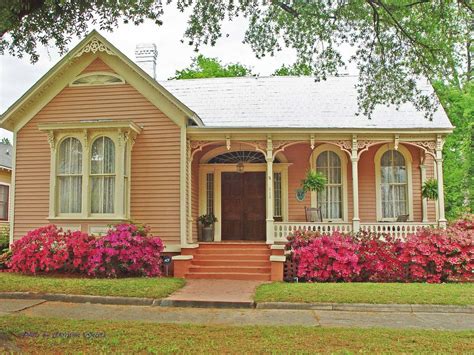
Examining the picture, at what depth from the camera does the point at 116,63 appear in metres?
13.2

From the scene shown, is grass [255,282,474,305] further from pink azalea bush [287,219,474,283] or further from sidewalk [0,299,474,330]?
pink azalea bush [287,219,474,283]

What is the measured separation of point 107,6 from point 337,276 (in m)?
7.56

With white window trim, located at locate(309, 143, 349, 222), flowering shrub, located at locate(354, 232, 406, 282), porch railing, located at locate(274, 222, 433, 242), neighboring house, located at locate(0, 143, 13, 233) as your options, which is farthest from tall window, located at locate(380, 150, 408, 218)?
neighboring house, located at locate(0, 143, 13, 233)

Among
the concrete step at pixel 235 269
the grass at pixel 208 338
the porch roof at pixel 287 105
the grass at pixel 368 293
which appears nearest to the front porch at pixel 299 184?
the porch roof at pixel 287 105

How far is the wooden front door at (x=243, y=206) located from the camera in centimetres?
1491

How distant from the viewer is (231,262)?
40.3 ft

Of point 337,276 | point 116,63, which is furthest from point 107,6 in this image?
point 337,276

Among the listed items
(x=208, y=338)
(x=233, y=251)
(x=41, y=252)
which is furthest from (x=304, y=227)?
(x=208, y=338)

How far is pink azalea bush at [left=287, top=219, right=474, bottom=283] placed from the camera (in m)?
11.1

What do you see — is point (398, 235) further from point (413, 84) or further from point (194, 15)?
point (194, 15)

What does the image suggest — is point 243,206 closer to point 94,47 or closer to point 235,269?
point 235,269

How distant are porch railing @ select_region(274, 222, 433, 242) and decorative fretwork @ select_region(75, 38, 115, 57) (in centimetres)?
657

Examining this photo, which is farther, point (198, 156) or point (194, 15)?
point (198, 156)

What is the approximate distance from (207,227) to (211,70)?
22.2m
